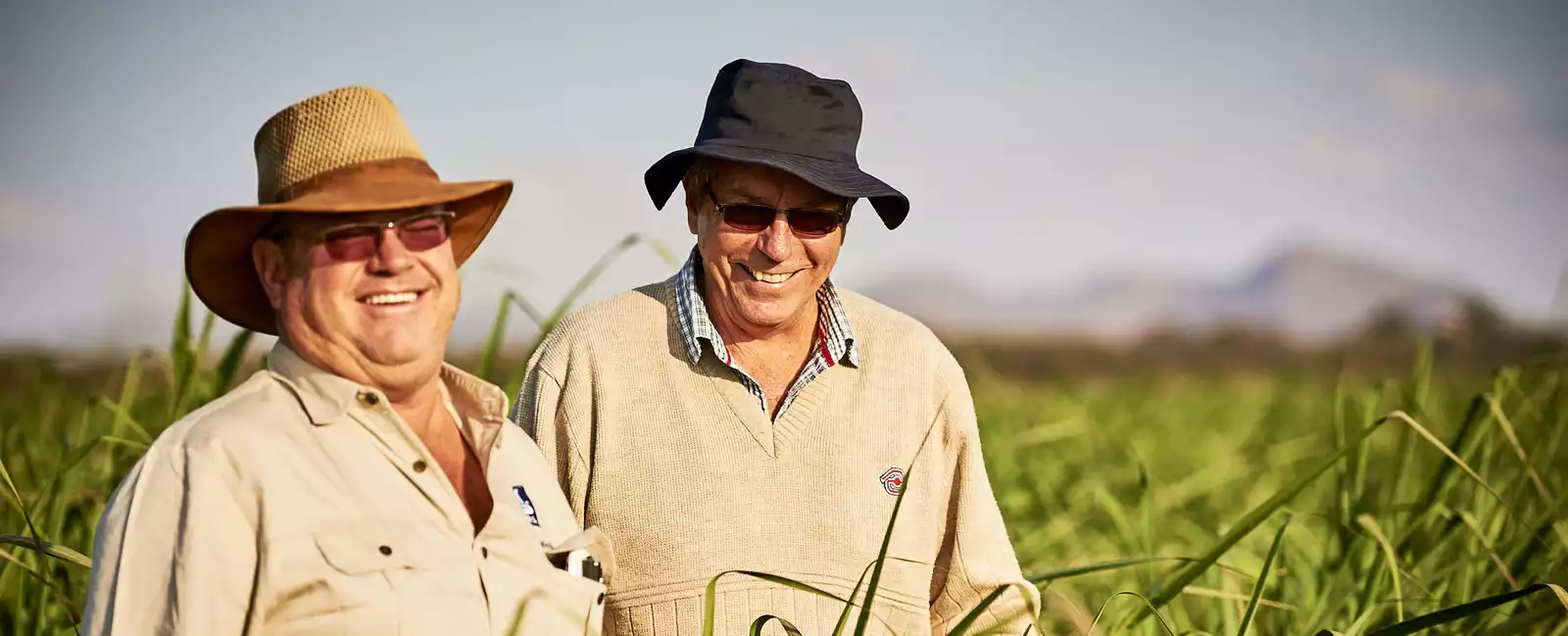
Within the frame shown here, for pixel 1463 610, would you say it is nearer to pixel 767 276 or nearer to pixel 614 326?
pixel 767 276

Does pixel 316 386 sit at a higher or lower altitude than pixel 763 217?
lower

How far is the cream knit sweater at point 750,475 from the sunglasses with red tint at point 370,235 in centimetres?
95

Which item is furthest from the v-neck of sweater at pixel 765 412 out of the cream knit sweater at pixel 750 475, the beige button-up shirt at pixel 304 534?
the beige button-up shirt at pixel 304 534

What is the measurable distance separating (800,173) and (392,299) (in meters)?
1.06

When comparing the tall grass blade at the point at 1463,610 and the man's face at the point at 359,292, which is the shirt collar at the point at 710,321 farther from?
the tall grass blade at the point at 1463,610

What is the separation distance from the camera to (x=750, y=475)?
308 cm

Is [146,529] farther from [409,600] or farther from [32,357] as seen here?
[32,357]

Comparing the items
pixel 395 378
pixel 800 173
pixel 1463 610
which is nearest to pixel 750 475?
pixel 800 173

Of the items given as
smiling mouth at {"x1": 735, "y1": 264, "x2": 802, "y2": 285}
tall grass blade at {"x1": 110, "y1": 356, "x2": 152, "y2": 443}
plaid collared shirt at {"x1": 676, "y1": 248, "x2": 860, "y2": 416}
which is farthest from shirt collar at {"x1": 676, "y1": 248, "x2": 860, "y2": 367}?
tall grass blade at {"x1": 110, "y1": 356, "x2": 152, "y2": 443}

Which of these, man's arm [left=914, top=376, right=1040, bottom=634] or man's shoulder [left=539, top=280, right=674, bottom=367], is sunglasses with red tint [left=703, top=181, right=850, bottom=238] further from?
man's arm [left=914, top=376, right=1040, bottom=634]

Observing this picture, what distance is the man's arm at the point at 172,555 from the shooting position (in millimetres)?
1881

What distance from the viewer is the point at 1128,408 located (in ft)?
42.1

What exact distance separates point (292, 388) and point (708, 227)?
123 cm

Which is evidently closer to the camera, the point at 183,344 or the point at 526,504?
the point at 526,504
